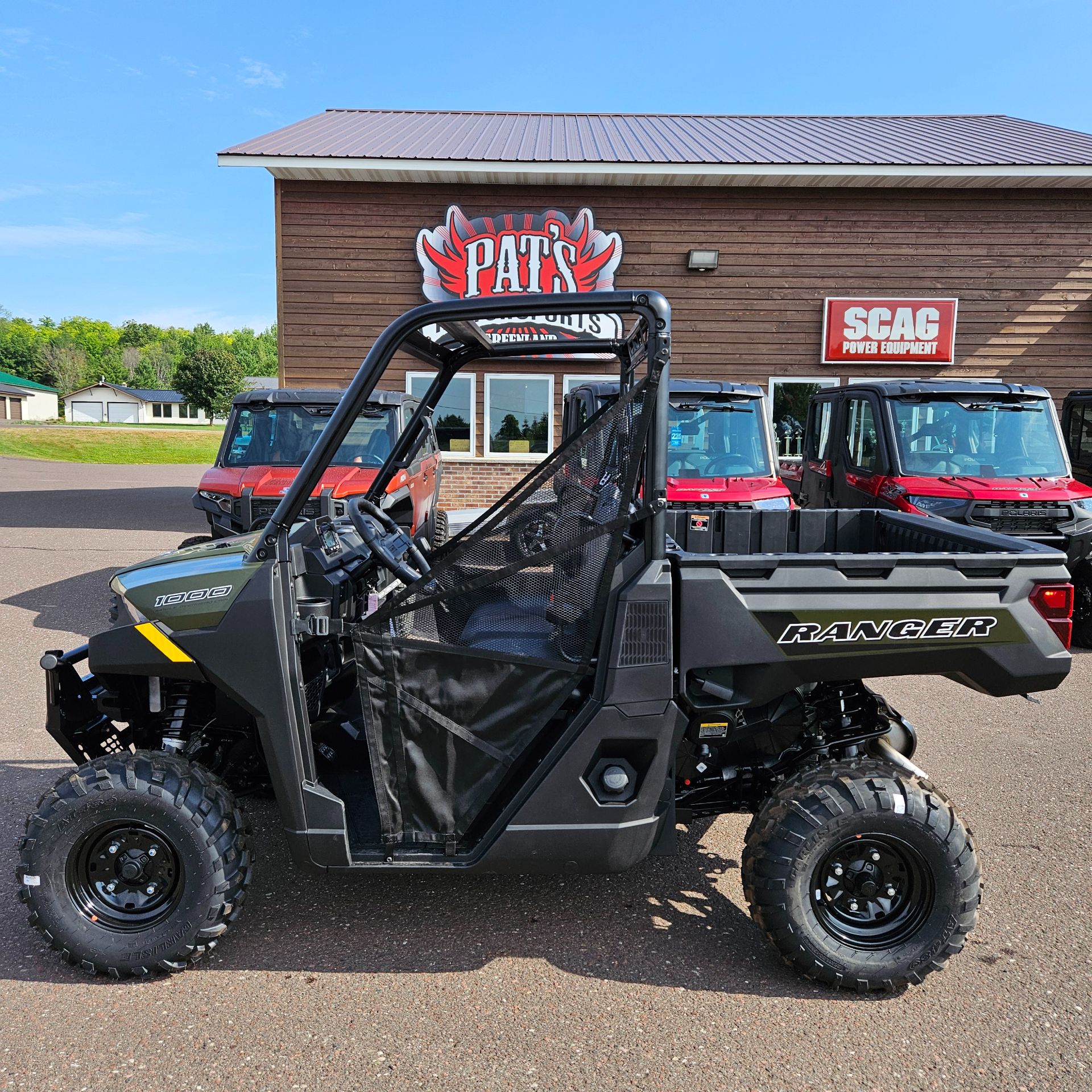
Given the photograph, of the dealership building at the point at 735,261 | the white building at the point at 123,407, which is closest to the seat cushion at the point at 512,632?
the dealership building at the point at 735,261

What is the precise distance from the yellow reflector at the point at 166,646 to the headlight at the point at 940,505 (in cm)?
604

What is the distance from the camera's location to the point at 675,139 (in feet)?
52.5

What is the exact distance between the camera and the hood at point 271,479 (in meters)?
7.75

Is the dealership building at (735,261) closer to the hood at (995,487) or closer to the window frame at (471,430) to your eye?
the window frame at (471,430)

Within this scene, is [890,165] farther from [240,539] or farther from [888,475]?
[240,539]

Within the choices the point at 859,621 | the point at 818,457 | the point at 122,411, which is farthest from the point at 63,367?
the point at 859,621

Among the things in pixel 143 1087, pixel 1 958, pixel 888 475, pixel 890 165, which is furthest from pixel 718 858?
pixel 890 165

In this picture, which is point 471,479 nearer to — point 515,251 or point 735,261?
point 515,251

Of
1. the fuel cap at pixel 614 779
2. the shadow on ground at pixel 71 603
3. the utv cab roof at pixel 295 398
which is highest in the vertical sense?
the utv cab roof at pixel 295 398

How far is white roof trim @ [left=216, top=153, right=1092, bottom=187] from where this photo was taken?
1338cm

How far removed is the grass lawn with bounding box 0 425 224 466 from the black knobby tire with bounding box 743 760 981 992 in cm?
3116

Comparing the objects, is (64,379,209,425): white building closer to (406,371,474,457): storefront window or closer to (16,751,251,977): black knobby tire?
(406,371,474,457): storefront window

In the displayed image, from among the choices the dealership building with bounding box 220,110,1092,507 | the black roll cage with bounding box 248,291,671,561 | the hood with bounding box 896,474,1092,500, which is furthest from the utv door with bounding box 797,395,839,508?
the black roll cage with bounding box 248,291,671,561

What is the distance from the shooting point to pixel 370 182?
549 inches
